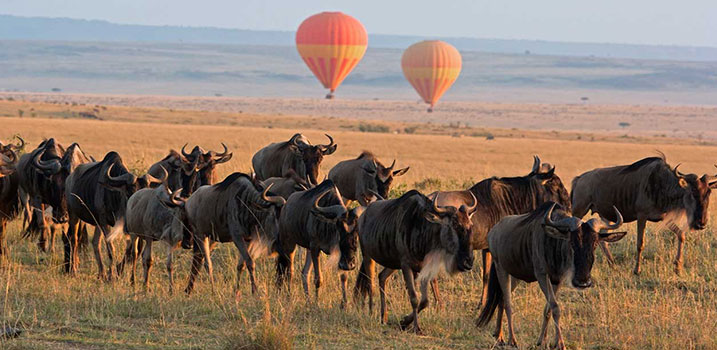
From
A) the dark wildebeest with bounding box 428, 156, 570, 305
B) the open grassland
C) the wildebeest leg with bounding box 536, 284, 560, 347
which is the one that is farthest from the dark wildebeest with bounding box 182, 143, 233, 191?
the wildebeest leg with bounding box 536, 284, 560, 347

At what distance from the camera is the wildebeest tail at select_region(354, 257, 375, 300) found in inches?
405

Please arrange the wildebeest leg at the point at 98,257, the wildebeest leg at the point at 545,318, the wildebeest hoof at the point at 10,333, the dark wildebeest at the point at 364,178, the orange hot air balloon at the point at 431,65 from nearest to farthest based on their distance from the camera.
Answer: the wildebeest hoof at the point at 10,333, the wildebeest leg at the point at 545,318, the wildebeest leg at the point at 98,257, the dark wildebeest at the point at 364,178, the orange hot air balloon at the point at 431,65

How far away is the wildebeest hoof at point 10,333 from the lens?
26.4ft

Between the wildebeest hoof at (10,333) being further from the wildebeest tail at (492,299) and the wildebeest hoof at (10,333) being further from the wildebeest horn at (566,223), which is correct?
the wildebeest horn at (566,223)

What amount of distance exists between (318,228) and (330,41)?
72.9 m

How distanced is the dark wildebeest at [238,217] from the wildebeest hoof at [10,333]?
2.77 metres

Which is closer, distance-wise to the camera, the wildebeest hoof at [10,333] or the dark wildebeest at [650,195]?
the wildebeest hoof at [10,333]

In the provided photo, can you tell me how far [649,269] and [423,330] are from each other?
4.87 metres

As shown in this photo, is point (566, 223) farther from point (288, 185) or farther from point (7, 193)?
point (7, 193)

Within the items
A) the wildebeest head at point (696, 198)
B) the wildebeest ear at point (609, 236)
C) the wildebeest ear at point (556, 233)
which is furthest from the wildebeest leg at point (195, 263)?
the wildebeest head at point (696, 198)

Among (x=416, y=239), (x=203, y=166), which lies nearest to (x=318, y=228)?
(x=416, y=239)

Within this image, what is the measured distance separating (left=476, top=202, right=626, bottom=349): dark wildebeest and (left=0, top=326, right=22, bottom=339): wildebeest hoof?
3.98 metres

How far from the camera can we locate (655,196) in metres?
13.3

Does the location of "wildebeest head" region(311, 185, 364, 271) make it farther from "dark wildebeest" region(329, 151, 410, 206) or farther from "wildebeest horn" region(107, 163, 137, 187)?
"dark wildebeest" region(329, 151, 410, 206)
